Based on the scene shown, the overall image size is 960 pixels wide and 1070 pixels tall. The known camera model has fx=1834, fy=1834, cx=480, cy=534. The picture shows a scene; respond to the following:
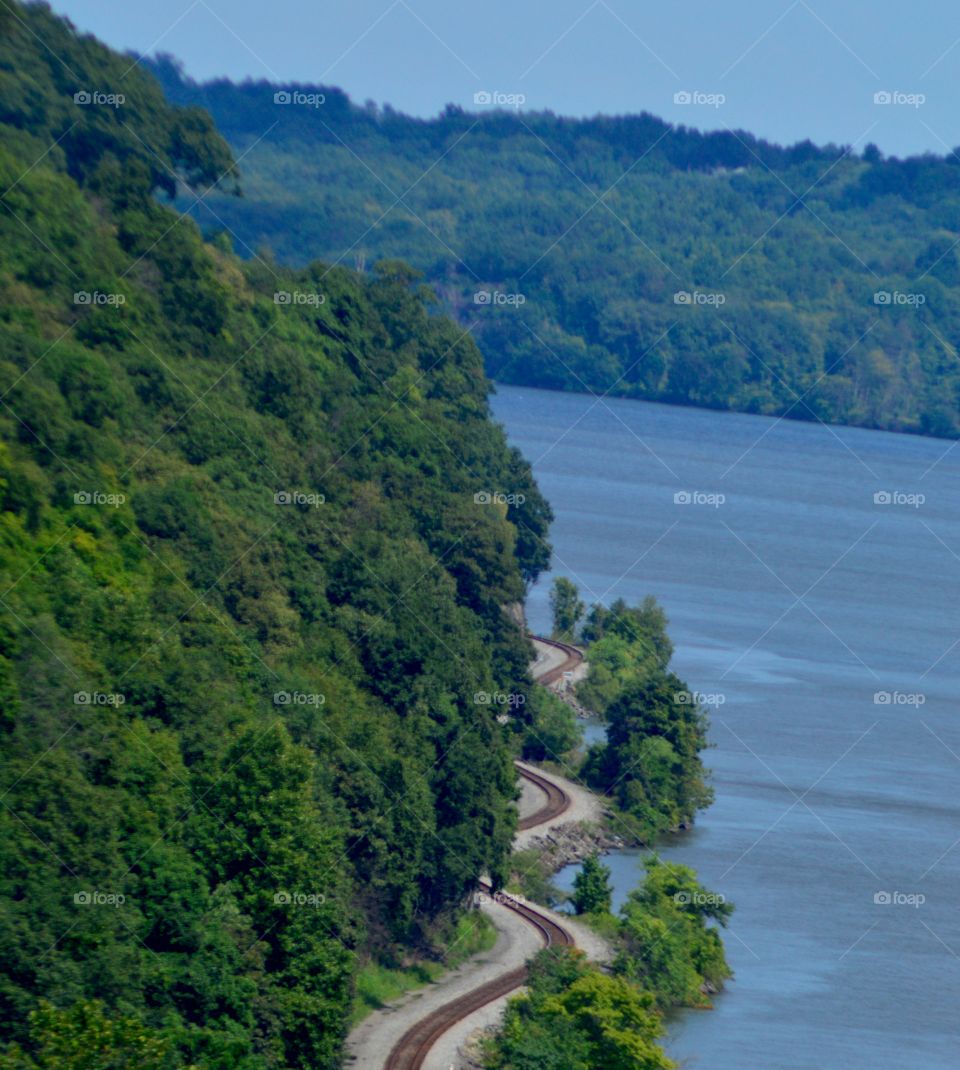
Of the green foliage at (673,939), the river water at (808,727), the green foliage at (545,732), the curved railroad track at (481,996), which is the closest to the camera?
the curved railroad track at (481,996)

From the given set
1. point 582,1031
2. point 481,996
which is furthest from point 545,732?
point 582,1031

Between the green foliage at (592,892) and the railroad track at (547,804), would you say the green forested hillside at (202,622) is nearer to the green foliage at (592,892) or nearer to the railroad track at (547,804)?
the green foliage at (592,892)

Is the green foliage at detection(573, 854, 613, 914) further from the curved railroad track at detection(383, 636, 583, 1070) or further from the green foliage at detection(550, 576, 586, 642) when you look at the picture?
the green foliage at detection(550, 576, 586, 642)

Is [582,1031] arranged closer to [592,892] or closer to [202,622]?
[592,892]

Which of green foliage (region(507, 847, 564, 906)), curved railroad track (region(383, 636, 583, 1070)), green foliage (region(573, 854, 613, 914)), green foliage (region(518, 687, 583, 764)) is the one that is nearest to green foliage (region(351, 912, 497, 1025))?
curved railroad track (region(383, 636, 583, 1070))

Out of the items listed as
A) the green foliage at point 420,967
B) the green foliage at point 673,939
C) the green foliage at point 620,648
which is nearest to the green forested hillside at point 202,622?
the green foliage at point 420,967
